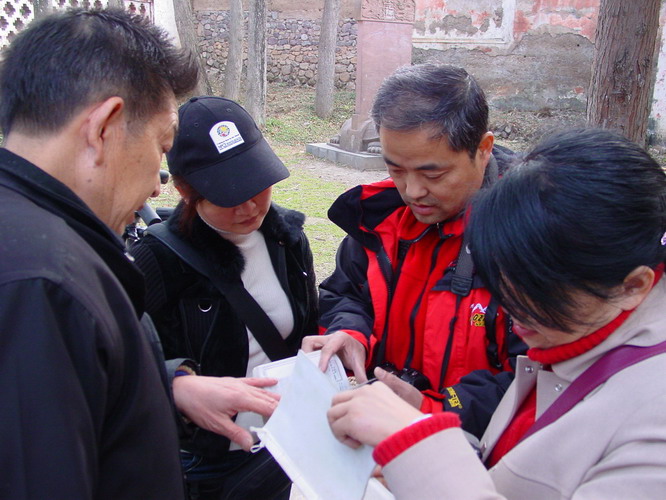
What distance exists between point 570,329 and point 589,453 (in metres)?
0.24

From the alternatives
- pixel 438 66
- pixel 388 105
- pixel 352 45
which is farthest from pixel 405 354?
pixel 352 45

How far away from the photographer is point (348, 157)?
1052 cm

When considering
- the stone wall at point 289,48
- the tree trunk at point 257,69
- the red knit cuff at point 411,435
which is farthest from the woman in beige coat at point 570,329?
the stone wall at point 289,48

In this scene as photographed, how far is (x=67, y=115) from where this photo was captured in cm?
106

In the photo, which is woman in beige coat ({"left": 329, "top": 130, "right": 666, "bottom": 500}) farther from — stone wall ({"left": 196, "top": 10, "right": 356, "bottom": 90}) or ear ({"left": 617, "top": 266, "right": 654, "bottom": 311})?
stone wall ({"left": 196, "top": 10, "right": 356, "bottom": 90})

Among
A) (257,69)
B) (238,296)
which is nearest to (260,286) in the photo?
(238,296)

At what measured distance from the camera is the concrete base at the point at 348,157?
1019 centimetres

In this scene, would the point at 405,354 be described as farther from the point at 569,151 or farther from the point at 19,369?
the point at 19,369

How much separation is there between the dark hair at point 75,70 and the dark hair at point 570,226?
74 centimetres

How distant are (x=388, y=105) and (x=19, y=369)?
1.33 meters

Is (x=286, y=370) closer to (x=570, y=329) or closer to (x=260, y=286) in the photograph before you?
(x=260, y=286)

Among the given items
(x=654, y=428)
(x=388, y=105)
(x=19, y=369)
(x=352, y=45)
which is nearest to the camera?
(x=19, y=369)

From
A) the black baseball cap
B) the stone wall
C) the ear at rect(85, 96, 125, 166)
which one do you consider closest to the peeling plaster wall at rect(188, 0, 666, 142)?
the stone wall

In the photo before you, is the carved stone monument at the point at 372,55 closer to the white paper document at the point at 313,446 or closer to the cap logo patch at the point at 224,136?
the cap logo patch at the point at 224,136
